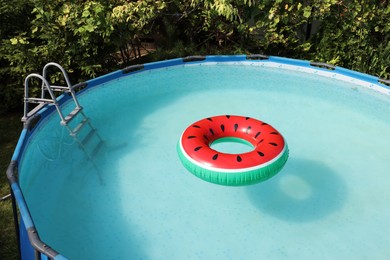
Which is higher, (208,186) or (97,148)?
(97,148)

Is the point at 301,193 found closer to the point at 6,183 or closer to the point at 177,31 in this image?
the point at 6,183

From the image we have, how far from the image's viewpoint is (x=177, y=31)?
8.02 m

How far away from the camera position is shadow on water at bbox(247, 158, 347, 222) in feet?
13.7

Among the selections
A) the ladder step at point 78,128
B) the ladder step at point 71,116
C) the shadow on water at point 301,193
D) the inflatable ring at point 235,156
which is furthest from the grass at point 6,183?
the shadow on water at point 301,193

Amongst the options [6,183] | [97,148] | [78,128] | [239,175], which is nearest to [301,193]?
[239,175]

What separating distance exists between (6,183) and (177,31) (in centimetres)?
493

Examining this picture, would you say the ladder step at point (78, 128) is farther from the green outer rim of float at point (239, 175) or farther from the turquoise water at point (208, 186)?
the green outer rim of float at point (239, 175)

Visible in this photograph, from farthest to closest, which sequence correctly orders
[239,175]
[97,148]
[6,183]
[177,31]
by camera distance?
[177,31] → [97,148] → [6,183] → [239,175]

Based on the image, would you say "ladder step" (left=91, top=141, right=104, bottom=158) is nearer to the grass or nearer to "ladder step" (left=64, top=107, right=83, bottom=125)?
"ladder step" (left=64, top=107, right=83, bottom=125)

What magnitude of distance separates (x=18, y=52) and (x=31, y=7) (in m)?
1.02

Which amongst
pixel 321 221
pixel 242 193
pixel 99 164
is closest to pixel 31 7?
pixel 99 164

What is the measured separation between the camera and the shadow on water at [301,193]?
417cm

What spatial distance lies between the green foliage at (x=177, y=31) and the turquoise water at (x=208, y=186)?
857mm

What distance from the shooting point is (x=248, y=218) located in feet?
13.4
